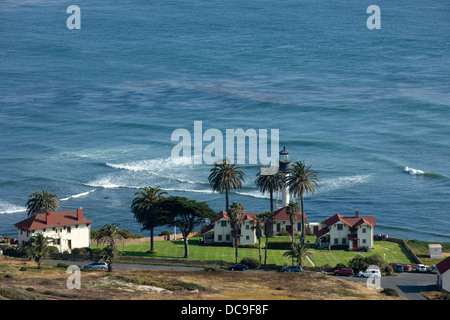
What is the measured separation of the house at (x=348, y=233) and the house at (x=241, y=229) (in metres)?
5.20

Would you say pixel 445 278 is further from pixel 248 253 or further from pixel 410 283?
pixel 248 253

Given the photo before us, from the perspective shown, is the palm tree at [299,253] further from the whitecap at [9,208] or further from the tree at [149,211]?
the whitecap at [9,208]

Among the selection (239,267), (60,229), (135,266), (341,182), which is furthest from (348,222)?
(60,229)

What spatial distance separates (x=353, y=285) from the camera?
316ft

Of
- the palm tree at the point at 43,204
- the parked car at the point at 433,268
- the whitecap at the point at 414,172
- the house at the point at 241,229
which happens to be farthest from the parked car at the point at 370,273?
the whitecap at the point at 414,172

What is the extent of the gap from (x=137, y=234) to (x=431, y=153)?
77.6 meters

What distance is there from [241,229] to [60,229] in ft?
85.1

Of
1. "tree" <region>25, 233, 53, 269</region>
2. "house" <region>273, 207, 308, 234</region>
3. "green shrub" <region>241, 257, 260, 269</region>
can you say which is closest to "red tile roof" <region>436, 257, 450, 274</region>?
"green shrub" <region>241, 257, 260, 269</region>

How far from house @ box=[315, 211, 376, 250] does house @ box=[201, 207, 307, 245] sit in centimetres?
520

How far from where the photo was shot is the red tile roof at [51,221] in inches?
4540

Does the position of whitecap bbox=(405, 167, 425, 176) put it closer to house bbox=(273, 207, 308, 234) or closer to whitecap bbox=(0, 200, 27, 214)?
house bbox=(273, 207, 308, 234)
